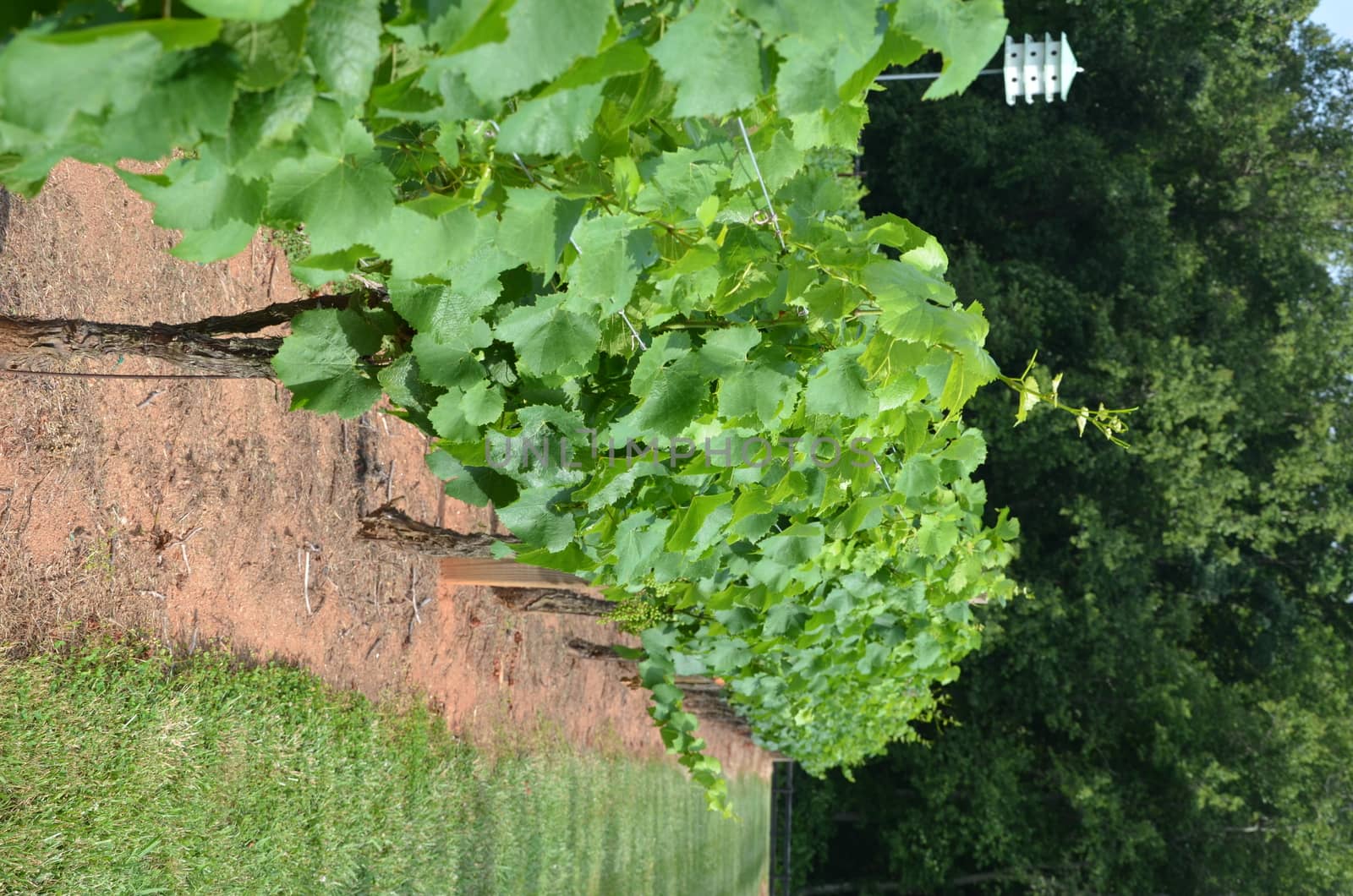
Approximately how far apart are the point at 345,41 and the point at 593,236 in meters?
0.74

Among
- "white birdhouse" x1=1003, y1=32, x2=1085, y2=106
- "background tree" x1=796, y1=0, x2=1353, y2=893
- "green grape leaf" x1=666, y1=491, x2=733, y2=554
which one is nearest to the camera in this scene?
"green grape leaf" x1=666, y1=491, x2=733, y2=554

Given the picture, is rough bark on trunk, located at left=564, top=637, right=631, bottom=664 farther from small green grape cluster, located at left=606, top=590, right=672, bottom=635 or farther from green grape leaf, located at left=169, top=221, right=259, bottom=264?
green grape leaf, located at left=169, top=221, right=259, bottom=264

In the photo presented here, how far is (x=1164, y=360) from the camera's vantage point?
594 inches

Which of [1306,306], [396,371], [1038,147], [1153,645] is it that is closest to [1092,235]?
[1038,147]

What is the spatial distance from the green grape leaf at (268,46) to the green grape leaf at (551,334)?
3.15 feet

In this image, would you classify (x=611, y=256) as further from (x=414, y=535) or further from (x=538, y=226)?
(x=414, y=535)

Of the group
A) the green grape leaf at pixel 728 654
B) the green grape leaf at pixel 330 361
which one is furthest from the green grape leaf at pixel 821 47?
the green grape leaf at pixel 728 654

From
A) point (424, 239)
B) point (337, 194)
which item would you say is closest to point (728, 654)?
point (424, 239)

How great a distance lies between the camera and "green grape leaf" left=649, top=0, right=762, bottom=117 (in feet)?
3.78

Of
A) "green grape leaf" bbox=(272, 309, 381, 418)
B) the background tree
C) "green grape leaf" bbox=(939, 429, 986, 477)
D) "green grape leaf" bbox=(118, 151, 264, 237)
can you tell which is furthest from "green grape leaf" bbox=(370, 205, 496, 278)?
the background tree

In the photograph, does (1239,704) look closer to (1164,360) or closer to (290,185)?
(1164,360)

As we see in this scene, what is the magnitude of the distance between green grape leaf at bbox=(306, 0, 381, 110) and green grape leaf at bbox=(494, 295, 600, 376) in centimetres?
87

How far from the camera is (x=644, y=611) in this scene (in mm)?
4938

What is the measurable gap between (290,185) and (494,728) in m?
4.06
